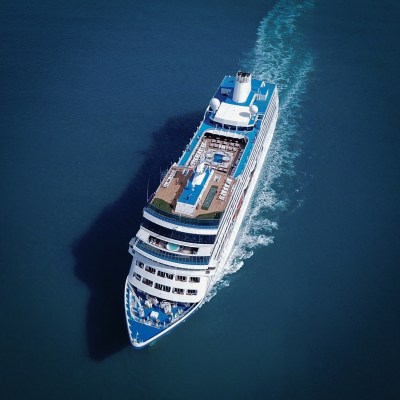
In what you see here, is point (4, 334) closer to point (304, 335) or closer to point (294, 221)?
point (304, 335)

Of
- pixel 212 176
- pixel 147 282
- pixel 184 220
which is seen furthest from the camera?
pixel 212 176

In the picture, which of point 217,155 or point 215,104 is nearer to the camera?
point 217,155

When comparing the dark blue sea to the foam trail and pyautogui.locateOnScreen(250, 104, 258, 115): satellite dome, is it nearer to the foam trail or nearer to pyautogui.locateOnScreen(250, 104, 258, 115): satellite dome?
the foam trail

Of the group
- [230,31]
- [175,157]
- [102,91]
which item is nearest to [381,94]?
[230,31]

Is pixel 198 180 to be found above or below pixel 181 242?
above

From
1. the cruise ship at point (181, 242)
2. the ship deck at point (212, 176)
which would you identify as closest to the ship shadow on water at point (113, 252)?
the cruise ship at point (181, 242)

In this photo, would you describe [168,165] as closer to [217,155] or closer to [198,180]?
[217,155]

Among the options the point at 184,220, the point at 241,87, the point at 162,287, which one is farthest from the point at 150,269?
the point at 241,87
